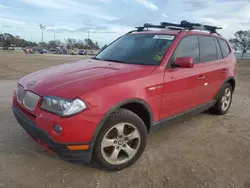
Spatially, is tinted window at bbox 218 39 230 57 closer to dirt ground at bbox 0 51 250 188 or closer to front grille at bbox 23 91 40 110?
dirt ground at bbox 0 51 250 188

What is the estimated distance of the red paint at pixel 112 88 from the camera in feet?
8.46

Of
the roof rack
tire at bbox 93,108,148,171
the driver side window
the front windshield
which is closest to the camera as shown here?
tire at bbox 93,108,148,171

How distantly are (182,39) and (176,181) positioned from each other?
2.14 meters

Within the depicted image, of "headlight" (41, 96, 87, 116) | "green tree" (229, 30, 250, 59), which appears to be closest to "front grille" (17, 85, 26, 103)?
"headlight" (41, 96, 87, 116)

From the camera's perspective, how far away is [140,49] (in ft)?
12.6

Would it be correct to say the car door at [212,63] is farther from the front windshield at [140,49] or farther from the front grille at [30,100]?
the front grille at [30,100]

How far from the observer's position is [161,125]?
3488 mm

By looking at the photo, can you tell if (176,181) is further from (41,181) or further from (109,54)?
(109,54)

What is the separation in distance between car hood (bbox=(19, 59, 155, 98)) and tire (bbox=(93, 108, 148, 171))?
0.41 meters

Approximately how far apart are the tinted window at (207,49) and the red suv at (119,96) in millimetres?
21

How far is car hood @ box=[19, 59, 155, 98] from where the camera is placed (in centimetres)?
268

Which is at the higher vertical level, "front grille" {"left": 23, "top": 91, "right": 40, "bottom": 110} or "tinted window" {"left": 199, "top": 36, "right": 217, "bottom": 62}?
"tinted window" {"left": 199, "top": 36, "right": 217, "bottom": 62}

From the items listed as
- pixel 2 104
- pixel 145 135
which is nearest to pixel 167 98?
pixel 145 135

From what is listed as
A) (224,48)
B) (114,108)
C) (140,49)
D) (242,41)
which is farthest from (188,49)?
(242,41)
